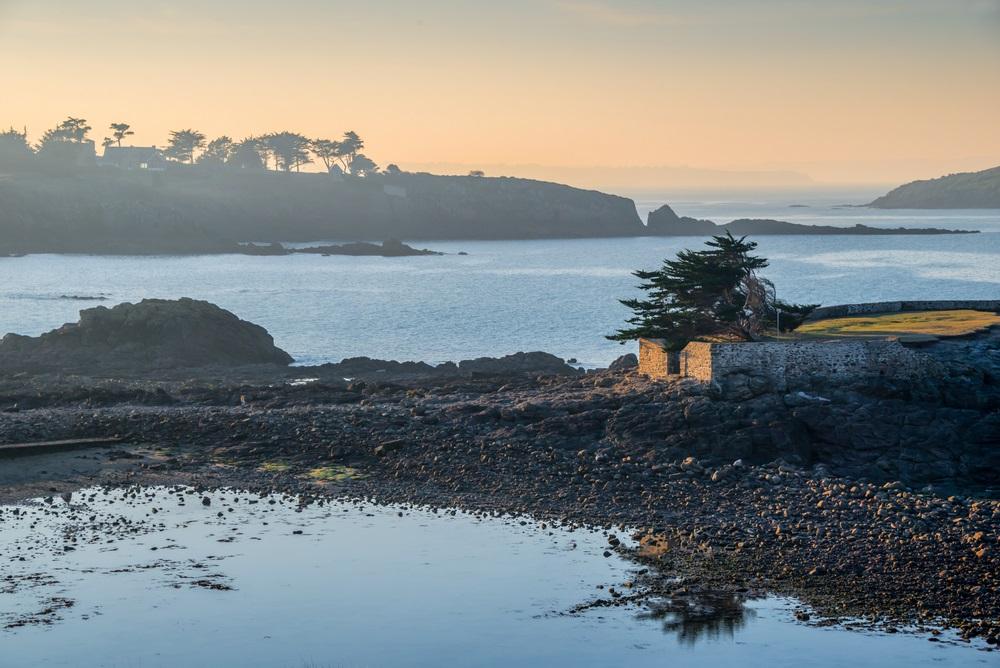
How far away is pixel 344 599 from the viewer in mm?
22984

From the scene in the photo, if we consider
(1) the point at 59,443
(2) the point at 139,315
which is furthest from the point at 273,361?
(1) the point at 59,443

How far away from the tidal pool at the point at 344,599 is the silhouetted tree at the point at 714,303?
1284 cm

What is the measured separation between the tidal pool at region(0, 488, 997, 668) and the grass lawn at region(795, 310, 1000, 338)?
664 inches

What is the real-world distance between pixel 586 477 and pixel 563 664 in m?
10.6

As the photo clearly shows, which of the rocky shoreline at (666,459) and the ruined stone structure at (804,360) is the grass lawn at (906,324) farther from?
the ruined stone structure at (804,360)

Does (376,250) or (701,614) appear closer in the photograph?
(701,614)

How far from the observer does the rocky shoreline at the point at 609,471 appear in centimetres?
2311

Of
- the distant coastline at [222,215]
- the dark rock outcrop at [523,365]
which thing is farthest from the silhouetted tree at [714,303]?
the distant coastline at [222,215]

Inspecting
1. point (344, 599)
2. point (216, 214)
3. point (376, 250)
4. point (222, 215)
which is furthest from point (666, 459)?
point (222, 215)

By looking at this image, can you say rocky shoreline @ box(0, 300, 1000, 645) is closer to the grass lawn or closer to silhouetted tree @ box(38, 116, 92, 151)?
the grass lawn

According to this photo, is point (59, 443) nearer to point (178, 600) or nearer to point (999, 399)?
point (178, 600)

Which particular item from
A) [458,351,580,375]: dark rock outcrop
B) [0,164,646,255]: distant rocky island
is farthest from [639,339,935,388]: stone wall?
[0,164,646,255]: distant rocky island

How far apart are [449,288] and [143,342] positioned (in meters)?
57.7

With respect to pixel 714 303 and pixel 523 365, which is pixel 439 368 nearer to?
pixel 523 365
